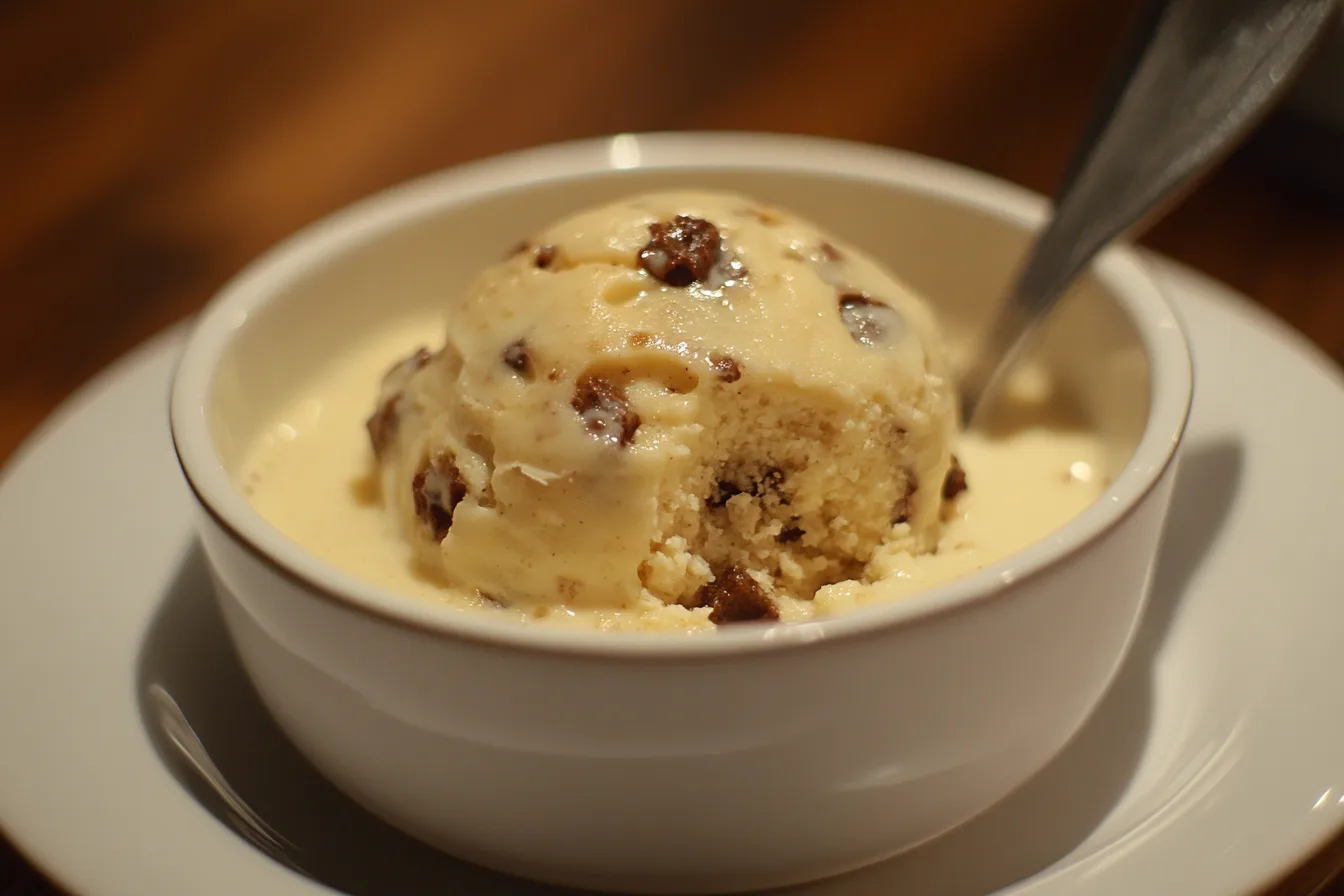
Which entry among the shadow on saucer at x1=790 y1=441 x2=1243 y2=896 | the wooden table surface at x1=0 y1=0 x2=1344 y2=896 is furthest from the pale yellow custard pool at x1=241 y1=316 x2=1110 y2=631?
the wooden table surface at x1=0 y1=0 x2=1344 y2=896

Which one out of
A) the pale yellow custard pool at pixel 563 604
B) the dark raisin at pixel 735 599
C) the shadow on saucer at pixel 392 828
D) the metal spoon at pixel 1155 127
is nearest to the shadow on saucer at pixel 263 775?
the shadow on saucer at pixel 392 828

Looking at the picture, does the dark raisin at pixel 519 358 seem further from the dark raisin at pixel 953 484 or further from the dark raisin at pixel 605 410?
the dark raisin at pixel 953 484

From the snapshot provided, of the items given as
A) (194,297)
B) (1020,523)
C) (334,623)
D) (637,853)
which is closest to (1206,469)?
(1020,523)

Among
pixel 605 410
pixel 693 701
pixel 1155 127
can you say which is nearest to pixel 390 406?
pixel 605 410

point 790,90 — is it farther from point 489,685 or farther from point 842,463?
point 489,685

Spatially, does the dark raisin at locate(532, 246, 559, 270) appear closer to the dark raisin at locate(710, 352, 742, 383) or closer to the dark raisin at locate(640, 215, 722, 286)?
the dark raisin at locate(640, 215, 722, 286)
